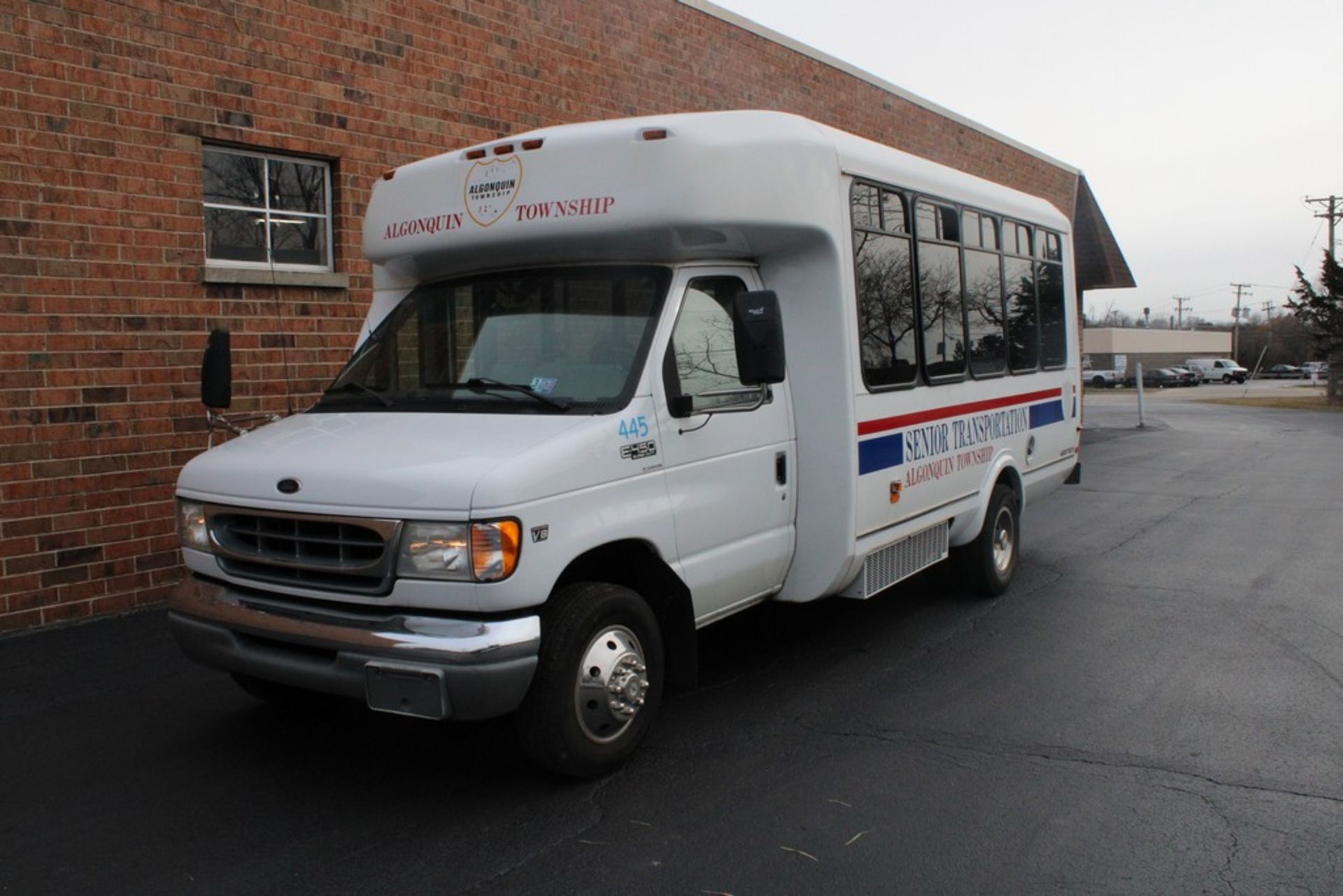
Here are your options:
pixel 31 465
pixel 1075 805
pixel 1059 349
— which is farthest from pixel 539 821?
pixel 1059 349

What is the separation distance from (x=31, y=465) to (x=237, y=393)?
4.90 feet

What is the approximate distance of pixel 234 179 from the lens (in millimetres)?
8039

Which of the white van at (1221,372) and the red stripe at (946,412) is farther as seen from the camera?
the white van at (1221,372)

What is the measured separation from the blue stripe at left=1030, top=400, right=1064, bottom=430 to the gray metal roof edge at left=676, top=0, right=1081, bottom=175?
6440mm

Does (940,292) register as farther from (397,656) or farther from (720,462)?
(397,656)

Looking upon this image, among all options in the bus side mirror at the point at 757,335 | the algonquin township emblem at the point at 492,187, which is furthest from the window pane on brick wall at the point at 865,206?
the algonquin township emblem at the point at 492,187

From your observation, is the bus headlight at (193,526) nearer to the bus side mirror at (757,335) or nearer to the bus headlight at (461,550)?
the bus headlight at (461,550)

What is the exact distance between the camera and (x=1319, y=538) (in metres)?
9.95

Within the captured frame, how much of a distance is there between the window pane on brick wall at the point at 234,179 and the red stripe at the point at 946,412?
505 centimetres

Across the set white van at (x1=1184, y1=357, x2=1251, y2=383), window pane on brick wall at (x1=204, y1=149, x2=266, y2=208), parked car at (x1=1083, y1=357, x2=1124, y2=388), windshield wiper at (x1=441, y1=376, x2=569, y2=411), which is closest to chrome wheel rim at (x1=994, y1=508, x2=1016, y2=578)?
windshield wiper at (x1=441, y1=376, x2=569, y2=411)

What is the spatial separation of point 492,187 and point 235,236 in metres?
3.73

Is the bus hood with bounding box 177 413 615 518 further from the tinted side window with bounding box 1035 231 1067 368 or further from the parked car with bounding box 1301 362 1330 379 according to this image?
the parked car with bounding box 1301 362 1330 379

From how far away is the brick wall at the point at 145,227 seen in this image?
677cm

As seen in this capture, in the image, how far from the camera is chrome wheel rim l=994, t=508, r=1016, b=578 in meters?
7.70
